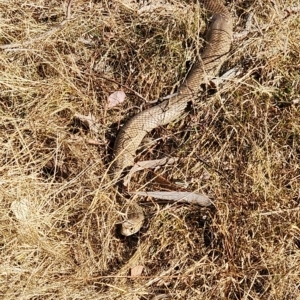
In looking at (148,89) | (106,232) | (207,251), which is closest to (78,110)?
(148,89)

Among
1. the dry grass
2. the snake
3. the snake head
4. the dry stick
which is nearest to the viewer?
the dry grass

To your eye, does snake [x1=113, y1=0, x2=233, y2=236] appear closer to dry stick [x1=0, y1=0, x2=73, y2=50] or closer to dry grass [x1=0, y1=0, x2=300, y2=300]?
dry grass [x1=0, y1=0, x2=300, y2=300]

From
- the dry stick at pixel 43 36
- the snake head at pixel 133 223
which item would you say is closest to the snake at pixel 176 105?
the snake head at pixel 133 223

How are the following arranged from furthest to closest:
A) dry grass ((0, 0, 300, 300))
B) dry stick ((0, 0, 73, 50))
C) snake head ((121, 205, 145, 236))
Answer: dry stick ((0, 0, 73, 50)) < snake head ((121, 205, 145, 236)) < dry grass ((0, 0, 300, 300))

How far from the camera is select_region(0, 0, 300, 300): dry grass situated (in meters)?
3.51

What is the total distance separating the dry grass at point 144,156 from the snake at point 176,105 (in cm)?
8

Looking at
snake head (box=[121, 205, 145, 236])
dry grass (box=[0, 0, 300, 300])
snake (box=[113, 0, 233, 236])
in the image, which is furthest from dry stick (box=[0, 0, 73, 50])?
snake head (box=[121, 205, 145, 236])

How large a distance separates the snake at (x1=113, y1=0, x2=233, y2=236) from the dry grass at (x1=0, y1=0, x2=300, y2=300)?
0.08 metres

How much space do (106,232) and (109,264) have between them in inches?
7.6

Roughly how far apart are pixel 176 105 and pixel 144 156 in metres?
0.43

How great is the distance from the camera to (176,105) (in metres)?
4.23

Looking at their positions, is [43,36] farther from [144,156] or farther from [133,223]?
[133,223]

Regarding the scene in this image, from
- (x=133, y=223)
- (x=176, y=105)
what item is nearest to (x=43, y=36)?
(x=176, y=105)

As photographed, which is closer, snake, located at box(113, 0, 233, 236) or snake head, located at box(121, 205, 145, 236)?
snake head, located at box(121, 205, 145, 236)
